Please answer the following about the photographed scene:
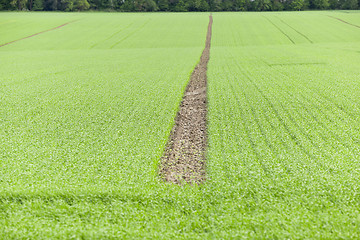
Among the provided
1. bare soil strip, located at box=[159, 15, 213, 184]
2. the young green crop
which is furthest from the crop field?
bare soil strip, located at box=[159, 15, 213, 184]

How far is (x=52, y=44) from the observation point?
46.5 m

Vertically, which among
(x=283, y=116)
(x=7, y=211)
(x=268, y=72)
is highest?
(x=268, y=72)

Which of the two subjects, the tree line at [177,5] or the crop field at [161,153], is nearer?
the crop field at [161,153]

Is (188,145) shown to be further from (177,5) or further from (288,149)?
(177,5)

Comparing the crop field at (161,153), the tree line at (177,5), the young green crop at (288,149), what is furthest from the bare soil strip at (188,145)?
the tree line at (177,5)

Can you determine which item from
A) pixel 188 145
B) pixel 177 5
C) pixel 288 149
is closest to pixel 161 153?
pixel 188 145

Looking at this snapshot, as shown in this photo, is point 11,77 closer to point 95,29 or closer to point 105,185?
point 105,185

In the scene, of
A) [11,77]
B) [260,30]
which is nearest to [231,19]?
[260,30]

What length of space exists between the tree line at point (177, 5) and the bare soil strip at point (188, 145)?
317 ft

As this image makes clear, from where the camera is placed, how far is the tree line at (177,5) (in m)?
102

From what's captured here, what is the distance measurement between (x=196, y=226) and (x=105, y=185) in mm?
3156

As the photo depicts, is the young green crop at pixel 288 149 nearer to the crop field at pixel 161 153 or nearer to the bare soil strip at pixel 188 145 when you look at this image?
the crop field at pixel 161 153

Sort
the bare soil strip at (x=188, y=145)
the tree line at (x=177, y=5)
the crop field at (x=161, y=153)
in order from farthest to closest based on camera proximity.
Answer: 1. the tree line at (x=177, y=5)
2. the bare soil strip at (x=188, y=145)
3. the crop field at (x=161, y=153)

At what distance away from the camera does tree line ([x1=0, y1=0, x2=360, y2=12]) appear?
102 meters
